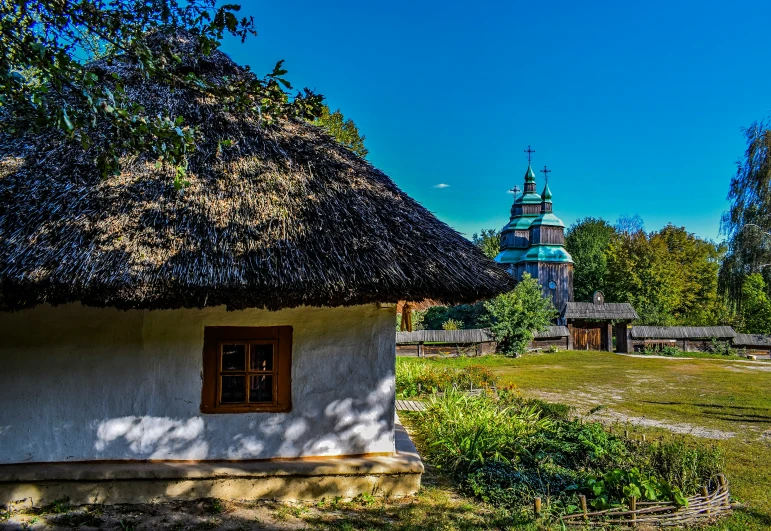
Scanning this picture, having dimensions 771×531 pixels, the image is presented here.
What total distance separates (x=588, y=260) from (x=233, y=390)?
141 feet

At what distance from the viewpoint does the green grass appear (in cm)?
652

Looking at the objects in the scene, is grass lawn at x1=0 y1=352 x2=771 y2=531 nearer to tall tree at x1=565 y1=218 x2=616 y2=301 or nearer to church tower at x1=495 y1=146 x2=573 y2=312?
church tower at x1=495 y1=146 x2=573 y2=312

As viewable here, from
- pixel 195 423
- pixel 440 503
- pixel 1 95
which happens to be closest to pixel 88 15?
pixel 1 95

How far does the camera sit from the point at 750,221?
18.1 m

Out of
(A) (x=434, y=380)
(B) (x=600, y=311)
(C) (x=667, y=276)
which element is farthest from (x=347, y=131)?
(C) (x=667, y=276)

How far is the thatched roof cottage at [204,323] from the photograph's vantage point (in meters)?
4.60

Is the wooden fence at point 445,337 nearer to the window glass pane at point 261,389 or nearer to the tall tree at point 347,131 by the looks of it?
the tall tree at point 347,131

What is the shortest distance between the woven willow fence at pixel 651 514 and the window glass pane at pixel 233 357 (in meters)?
3.28

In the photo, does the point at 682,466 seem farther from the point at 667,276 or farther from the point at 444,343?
the point at 667,276

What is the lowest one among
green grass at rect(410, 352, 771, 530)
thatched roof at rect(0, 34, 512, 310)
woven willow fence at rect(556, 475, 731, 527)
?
green grass at rect(410, 352, 771, 530)

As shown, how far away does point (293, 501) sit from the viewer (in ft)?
16.5

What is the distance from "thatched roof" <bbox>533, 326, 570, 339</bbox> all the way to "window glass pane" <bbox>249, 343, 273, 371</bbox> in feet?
72.9

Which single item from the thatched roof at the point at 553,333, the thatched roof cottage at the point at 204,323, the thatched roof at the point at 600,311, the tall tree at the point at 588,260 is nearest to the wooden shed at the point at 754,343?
the thatched roof at the point at 600,311

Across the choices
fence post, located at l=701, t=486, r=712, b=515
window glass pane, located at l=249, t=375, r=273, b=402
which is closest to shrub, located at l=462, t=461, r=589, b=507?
fence post, located at l=701, t=486, r=712, b=515
